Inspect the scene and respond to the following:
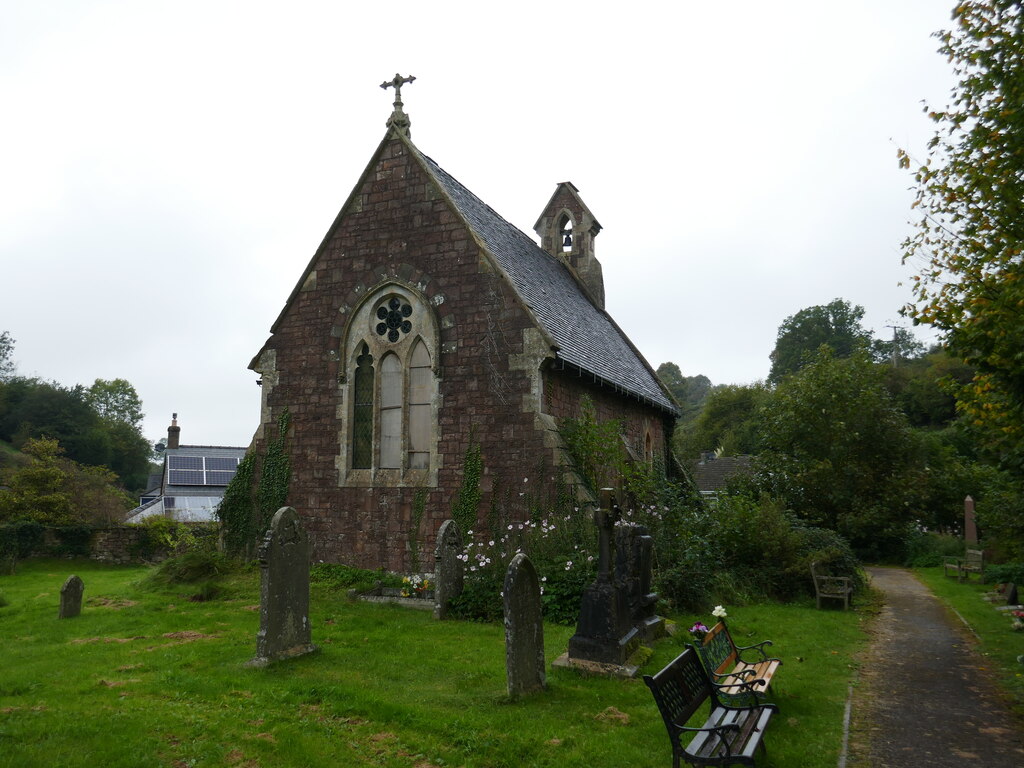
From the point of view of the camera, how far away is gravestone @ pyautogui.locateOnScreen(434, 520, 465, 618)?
37.8 feet

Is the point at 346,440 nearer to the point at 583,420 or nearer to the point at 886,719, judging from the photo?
the point at 583,420

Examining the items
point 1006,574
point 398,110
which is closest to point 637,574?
point 398,110

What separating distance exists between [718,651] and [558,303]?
11559 millimetres

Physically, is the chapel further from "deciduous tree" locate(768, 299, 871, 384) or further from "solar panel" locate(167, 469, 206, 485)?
"deciduous tree" locate(768, 299, 871, 384)

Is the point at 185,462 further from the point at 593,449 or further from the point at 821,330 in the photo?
the point at 821,330

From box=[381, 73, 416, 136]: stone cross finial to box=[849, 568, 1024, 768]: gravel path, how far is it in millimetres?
13835

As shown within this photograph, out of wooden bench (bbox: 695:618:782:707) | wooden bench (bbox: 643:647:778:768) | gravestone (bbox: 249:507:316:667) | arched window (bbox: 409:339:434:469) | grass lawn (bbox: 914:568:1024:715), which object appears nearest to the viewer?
wooden bench (bbox: 643:647:778:768)

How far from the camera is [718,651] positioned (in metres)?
7.00

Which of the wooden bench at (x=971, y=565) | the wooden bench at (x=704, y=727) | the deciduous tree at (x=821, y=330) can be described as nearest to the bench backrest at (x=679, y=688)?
the wooden bench at (x=704, y=727)

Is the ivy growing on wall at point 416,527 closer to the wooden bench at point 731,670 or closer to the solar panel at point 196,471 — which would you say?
the wooden bench at point 731,670

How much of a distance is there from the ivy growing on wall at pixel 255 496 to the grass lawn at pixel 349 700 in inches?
148

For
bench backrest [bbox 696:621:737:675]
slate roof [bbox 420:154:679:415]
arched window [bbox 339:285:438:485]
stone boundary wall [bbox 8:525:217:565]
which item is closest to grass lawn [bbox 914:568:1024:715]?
bench backrest [bbox 696:621:737:675]

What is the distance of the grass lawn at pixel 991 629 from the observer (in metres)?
8.30

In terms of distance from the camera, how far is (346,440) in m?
15.0
